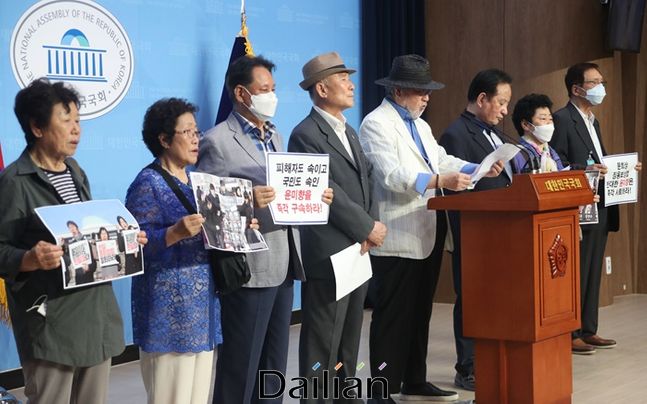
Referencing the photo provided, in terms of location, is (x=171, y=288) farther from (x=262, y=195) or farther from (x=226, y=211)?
(x=262, y=195)

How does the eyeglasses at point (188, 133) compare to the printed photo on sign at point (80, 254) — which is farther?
the eyeglasses at point (188, 133)

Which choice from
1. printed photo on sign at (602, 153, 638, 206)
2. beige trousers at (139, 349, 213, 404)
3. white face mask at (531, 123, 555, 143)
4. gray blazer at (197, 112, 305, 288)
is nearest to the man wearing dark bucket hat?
gray blazer at (197, 112, 305, 288)

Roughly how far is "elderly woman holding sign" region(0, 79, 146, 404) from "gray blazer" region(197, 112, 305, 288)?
67cm

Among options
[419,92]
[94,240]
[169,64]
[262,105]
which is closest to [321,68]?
[262,105]

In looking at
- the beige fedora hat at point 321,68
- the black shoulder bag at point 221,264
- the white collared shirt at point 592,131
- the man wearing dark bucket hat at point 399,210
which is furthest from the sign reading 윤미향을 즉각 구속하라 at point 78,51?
the white collared shirt at point 592,131

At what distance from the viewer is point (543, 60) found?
7586 millimetres

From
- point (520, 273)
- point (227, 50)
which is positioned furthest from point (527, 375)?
point (227, 50)

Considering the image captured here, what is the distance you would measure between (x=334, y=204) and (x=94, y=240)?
1287 millimetres

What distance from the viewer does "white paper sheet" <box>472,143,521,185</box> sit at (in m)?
4.09

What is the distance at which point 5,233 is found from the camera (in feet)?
9.39

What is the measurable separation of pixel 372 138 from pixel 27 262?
1965mm

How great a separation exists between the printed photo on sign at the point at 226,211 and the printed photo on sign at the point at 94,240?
0.93ft

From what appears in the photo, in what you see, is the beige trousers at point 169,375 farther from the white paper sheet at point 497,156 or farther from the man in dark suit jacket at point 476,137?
the man in dark suit jacket at point 476,137

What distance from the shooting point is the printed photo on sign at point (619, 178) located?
227 inches
